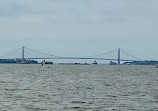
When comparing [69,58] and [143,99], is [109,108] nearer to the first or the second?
[143,99]

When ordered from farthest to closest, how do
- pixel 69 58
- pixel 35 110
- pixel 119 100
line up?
pixel 69 58
pixel 119 100
pixel 35 110

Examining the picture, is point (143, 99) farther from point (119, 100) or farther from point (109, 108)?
point (109, 108)

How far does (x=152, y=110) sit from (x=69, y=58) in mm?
166151

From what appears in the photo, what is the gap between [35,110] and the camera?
85.5 ft

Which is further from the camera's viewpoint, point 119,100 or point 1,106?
point 119,100

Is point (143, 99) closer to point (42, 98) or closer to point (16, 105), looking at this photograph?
point (42, 98)

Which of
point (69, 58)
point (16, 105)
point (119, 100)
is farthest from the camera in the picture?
point (69, 58)

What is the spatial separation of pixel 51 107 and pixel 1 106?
10.5ft

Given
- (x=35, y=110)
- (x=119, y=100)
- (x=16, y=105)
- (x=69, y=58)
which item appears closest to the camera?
(x=35, y=110)

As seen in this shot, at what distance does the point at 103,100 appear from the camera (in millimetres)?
31266

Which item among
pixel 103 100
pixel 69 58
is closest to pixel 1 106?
pixel 103 100

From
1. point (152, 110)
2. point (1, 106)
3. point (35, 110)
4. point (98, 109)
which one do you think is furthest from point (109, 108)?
point (1, 106)

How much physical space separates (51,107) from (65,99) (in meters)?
4.39

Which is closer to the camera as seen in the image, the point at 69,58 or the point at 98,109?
the point at 98,109
